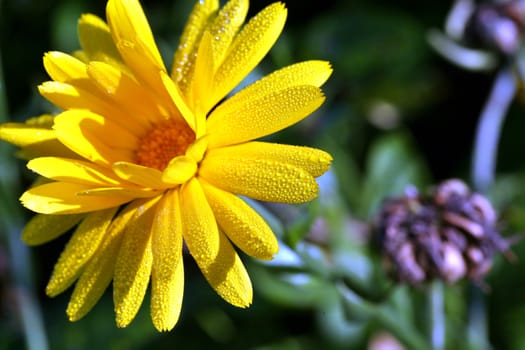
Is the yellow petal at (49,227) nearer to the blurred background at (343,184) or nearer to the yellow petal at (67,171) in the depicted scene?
the yellow petal at (67,171)

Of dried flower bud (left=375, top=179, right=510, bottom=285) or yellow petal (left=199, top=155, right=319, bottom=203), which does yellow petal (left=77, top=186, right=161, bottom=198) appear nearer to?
yellow petal (left=199, top=155, right=319, bottom=203)

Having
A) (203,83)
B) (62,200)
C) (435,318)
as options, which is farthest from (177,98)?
(435,318)

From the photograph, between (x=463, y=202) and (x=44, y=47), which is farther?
(x=44, y=47)

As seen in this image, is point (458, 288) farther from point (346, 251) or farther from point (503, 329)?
point (346, 251)

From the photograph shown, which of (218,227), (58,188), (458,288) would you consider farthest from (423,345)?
(58,188)

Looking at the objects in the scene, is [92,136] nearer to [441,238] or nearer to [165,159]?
[165,159]
